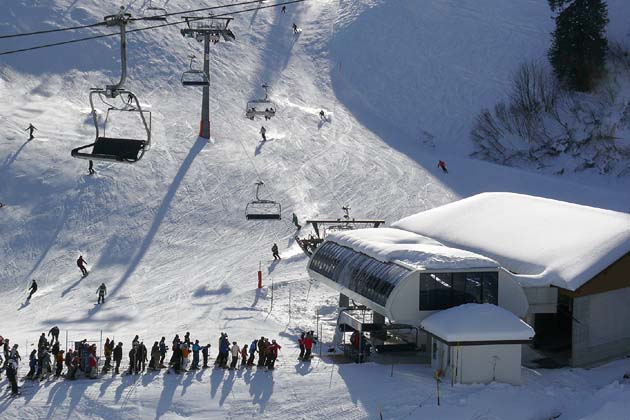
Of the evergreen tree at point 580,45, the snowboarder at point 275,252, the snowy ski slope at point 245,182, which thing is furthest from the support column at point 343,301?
the evergreen tree at point 580,45

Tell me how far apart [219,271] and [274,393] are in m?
14.0

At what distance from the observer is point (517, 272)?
2706 cm

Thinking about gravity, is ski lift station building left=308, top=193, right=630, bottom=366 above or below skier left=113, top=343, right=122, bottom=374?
above

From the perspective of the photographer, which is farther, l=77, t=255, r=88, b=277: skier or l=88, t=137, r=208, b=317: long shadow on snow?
l=77, t=255, r=88, b=277: skier

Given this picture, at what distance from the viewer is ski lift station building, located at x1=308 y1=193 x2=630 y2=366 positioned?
80.2 feet

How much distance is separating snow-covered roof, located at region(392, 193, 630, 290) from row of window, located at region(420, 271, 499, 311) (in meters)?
1.62

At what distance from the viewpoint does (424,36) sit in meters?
67.3

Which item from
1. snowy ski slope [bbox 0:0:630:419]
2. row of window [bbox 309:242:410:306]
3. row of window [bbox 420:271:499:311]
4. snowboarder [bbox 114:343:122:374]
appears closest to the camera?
snowy ski slope [bbox 0:0:630:419]

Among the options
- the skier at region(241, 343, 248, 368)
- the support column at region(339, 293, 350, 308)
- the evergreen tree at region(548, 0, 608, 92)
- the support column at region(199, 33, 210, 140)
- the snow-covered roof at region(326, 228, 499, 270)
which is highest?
the evergreen tree at region(548, 0, 608, 92)

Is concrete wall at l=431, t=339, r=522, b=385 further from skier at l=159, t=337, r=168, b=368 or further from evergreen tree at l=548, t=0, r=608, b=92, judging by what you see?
evergreen tree at l=548, t=0, r=608, b=92

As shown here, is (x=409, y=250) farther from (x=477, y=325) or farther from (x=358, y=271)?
(x=477, y=325)

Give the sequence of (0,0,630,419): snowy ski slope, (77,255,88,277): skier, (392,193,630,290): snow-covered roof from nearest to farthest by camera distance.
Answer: (0,0,630,419): snowy ski slope, (392,193,630,290): snow-covered roof, (77,255,88,277): skier

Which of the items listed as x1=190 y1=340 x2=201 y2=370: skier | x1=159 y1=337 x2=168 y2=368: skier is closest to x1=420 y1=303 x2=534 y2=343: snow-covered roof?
x1=190 y1=340 x2=201 y2=370: skier

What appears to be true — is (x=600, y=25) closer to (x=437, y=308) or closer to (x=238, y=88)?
(x=238, y=88)
